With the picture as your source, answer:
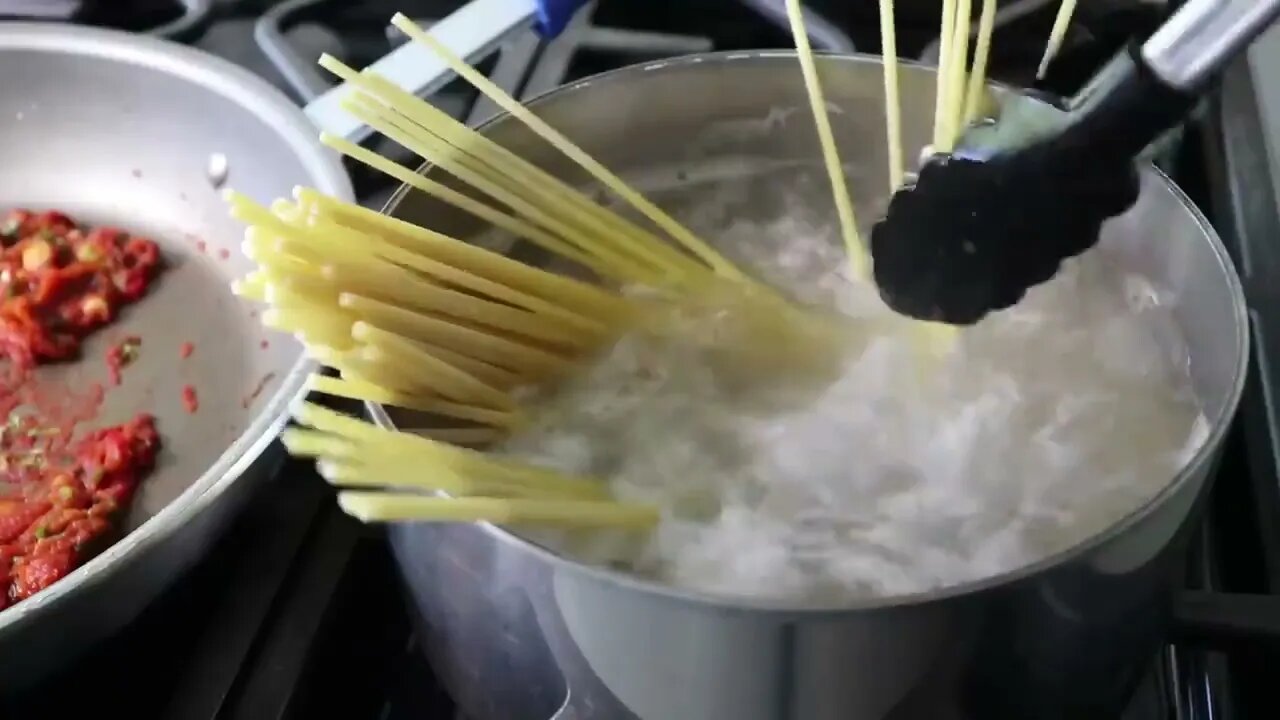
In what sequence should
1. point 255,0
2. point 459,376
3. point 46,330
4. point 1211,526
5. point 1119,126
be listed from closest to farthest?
point 1119,126 < point 459,376 < point 1211,526 < point 46,330 < point 255,0

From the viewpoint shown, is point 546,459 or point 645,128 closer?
point 546,459

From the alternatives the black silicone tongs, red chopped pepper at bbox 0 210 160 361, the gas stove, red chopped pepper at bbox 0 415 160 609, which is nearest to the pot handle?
the gas stove

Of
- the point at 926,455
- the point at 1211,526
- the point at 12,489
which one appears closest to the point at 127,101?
the point at 12,489

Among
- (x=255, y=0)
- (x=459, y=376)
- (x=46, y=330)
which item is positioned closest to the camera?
(x=459, y=376)

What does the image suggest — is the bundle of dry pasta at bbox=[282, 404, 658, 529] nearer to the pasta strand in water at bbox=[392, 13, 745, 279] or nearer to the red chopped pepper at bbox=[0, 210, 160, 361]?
the pasta strand in water at bbox=[392, 13, 745, 279]

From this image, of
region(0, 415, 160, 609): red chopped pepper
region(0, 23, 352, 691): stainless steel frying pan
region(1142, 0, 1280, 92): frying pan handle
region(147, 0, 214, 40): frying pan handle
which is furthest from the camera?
region(147, 0, 214, 40): frying pan handle

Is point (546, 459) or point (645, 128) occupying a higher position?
point (645, 128)

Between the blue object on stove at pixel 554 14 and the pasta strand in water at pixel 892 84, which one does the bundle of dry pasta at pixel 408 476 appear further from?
the blue object on stove at pixel 554 14

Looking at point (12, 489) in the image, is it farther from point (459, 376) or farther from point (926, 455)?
point (926, 455)
